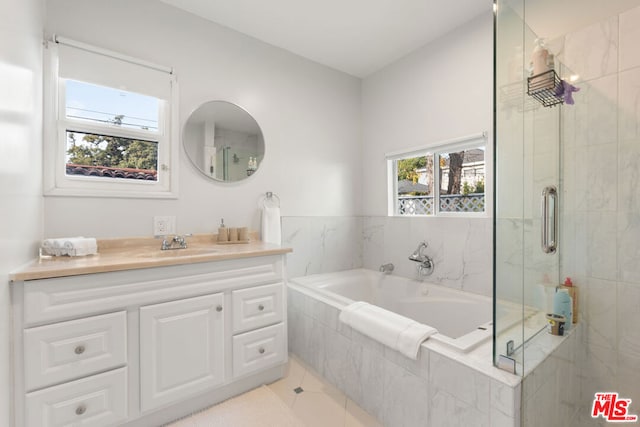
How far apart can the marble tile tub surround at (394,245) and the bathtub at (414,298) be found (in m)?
0.10

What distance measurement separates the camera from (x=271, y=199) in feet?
8.09

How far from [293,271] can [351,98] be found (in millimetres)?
1908

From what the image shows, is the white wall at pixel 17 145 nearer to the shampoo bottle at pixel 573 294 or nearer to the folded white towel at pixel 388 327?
the folded white towel at pixel 388 327

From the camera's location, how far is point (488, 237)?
79.7 inches

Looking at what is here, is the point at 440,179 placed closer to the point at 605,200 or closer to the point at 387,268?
the point at 387,268

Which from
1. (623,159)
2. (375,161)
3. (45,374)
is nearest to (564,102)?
(623,159)

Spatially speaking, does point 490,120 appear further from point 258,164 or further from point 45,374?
point 45,374

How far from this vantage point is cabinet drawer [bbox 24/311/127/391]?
3.74 ft

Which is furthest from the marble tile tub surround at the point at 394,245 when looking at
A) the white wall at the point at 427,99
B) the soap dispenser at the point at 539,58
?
the soap dispenser at the point at 539,58

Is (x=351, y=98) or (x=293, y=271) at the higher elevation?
(x=351, y=98)

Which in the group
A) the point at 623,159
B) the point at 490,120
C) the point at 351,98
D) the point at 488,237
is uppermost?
the point at 351,98

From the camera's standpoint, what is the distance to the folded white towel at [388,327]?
133cm

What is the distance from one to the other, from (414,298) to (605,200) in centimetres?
138

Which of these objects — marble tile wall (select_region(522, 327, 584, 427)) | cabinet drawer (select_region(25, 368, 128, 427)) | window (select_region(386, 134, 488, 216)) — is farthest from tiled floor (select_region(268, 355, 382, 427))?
window (select_region(386, 134, 488, 216))
